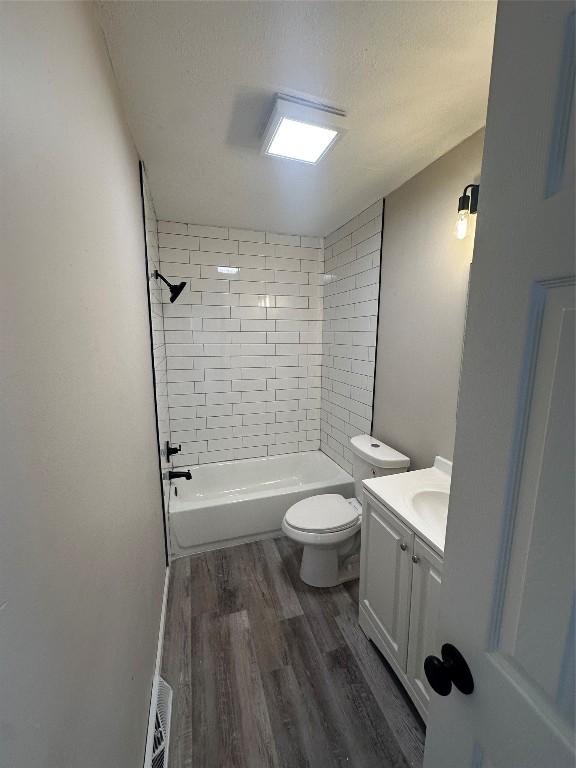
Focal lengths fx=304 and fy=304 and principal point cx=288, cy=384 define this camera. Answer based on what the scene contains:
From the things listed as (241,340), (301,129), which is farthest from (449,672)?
(241,340)

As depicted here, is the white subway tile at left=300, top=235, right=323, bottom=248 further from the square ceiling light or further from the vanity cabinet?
the vanity cabinet

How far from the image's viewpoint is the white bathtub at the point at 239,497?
2148mm

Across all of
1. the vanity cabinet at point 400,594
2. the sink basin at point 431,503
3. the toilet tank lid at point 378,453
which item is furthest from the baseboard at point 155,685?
the toilet tank lid at point 378,453

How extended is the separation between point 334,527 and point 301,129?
6.61 ft

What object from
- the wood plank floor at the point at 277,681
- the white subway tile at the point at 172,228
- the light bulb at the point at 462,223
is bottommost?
the wood plank floor at the point at 277,681

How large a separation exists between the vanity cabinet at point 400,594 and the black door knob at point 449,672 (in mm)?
595

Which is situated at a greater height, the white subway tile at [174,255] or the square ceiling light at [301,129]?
the square ceiling light at [301,129]

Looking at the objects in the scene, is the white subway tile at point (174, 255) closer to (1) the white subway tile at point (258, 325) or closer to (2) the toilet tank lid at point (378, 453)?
(1) the white subway tile at point (258, 325)

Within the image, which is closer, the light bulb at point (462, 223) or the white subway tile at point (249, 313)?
the light bulb at point (462, 223)

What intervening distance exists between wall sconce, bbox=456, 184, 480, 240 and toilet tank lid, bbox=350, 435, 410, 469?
4.01ft

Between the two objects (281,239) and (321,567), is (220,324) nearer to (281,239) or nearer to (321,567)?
(281,239)

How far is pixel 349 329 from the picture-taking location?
247 cm

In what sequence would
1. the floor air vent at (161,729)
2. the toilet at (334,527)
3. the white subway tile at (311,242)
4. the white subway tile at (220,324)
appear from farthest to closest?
the white subway tile at (311,242), the white subway tile at (220,324), the toilet at (334,527), the floor air vent at (161,729)

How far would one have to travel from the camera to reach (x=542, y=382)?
0.40 meters
